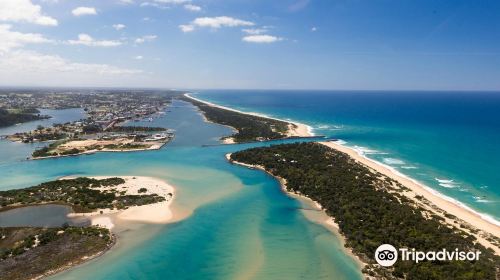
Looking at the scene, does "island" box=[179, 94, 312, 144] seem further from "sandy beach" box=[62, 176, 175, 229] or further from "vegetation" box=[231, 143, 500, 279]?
"sandy beach" box=[62, 176, 175, 229]

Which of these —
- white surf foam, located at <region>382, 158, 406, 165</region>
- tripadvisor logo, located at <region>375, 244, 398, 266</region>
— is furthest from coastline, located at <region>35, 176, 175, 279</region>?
white surf foam, located at <region>382, 158, 406, 165</region>

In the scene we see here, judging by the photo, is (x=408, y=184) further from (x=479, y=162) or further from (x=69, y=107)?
(x=69, y=107)

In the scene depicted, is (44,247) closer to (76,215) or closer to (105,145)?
(76,215)

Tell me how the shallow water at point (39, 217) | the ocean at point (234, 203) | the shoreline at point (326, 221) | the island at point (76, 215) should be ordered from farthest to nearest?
the shallow water at point (39, 217), the shoreline at point (326, 221), the island at point (76, 215), the ocean at point (234, 203)

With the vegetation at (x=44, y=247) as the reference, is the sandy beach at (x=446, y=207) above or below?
above

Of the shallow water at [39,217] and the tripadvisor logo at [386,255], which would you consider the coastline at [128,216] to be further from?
the tripadvisor logo at [386,255]

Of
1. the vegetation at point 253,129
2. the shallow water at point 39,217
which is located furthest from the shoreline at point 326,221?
the vegetation at point 253,129
